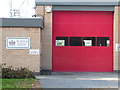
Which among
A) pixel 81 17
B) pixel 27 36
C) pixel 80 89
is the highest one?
pixel 81 17

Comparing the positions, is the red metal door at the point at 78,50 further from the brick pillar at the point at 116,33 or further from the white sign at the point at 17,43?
the white sign at the point at 17,43

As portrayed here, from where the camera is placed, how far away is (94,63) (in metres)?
17.2

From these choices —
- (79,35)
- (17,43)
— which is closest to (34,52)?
(17,43)

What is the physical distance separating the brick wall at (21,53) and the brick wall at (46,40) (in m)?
1.63

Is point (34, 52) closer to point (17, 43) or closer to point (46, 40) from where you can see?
point (17, 43)

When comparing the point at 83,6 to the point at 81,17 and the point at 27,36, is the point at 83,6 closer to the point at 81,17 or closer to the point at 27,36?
the point at 81,17

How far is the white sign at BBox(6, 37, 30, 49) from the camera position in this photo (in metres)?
15.2

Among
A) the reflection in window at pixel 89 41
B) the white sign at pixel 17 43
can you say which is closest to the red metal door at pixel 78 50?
Result: the reflection in window at pixel 89 41

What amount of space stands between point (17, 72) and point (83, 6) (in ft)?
21.1

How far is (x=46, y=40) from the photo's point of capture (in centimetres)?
1683

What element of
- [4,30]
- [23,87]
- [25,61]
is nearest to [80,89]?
[23,87]

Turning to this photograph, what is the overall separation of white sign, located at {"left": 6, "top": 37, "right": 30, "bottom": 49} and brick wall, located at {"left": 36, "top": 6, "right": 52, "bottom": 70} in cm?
177

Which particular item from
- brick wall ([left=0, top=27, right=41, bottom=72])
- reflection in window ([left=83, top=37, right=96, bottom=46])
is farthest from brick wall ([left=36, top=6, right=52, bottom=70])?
reflection in window ([left=83, top=37, right=96, bottom=46])

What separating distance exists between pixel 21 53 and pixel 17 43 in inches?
23.9
